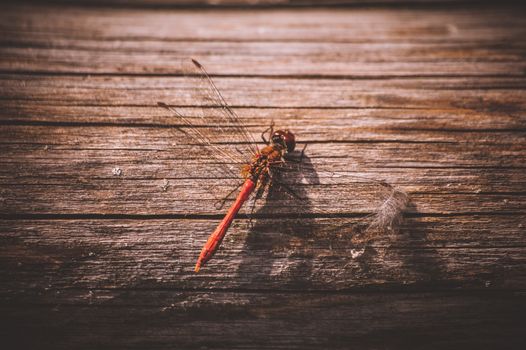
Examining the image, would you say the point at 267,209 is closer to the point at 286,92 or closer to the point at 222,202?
the point at 222,202

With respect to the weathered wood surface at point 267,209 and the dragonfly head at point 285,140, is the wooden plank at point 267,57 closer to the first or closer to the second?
the weathered wood surface at point 267,209

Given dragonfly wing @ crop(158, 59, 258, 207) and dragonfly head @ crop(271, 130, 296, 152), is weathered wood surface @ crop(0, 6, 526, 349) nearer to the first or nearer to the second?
dragonfly wing @ crop(158, 59, 258, 207)

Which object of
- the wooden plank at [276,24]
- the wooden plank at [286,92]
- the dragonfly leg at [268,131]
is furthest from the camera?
the wooden plank at [276,24]

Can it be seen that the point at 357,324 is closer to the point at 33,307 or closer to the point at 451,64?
the point at 33,307

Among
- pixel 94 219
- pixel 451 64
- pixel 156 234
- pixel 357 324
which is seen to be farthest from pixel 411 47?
pixel 94 219

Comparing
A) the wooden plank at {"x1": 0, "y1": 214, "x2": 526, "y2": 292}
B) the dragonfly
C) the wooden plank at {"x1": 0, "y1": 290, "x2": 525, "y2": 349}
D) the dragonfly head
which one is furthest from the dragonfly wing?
the wooden plank at {"x1": 0, "y1": 290, "x2": 525, "y2": 349}

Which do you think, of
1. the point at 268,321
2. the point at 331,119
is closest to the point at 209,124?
the point at 331,119

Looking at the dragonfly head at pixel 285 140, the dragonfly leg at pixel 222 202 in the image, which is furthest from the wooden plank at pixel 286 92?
the dragonfly leg at pixel 222 202
